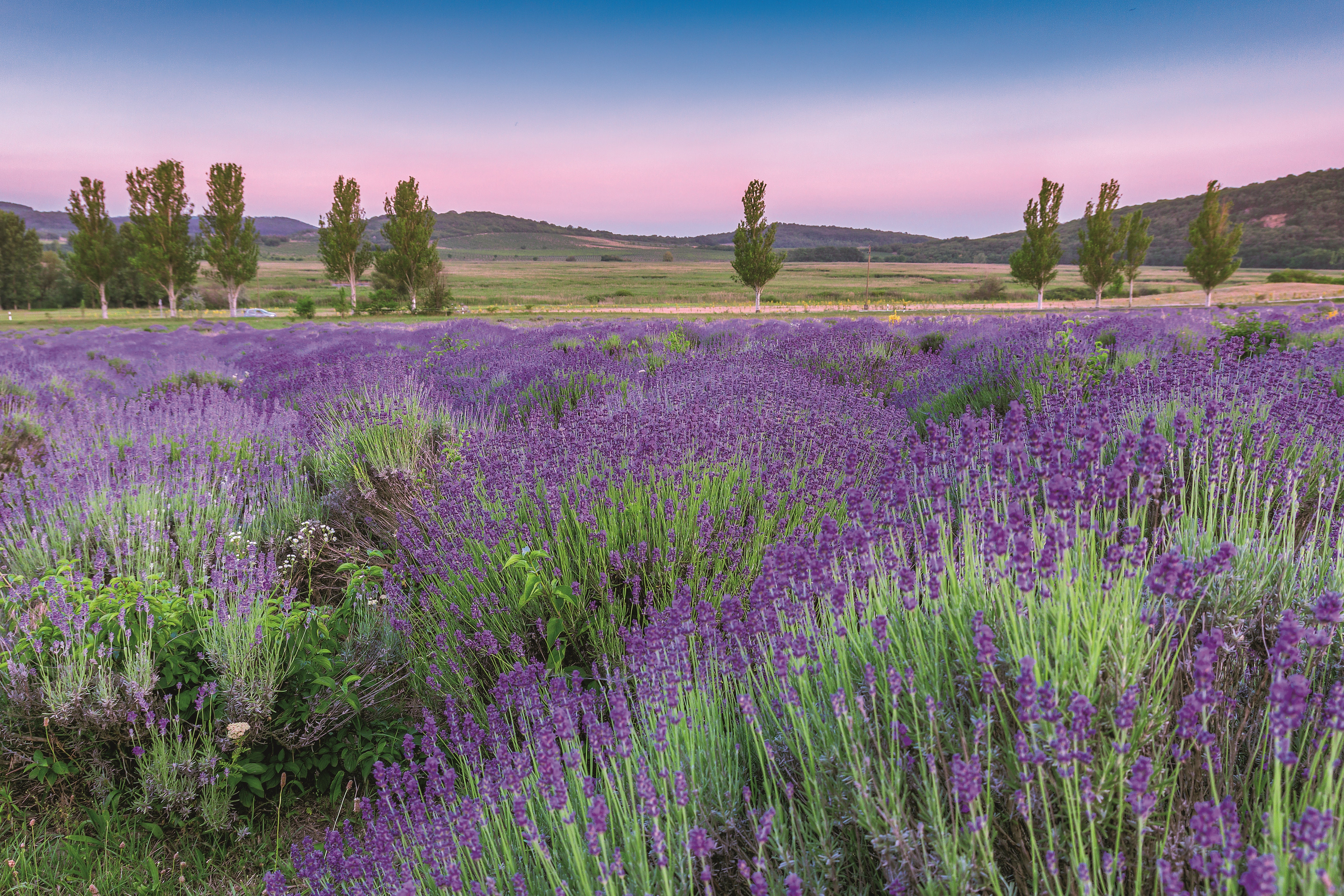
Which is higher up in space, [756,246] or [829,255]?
[829,255]

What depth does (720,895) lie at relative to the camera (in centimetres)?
159

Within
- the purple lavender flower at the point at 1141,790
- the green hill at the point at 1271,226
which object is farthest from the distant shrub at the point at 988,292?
the purple lavender flower at the point at 1141,790

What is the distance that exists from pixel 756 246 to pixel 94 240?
1688 inches

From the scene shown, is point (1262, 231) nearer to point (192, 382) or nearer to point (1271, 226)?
point (1271, 226)

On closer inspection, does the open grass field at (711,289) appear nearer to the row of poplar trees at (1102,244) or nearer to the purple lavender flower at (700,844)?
the row of poplar trees at (1102,244)

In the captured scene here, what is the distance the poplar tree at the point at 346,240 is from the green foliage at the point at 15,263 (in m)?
41.1

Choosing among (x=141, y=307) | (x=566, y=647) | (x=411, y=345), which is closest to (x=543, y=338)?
(x=411, y=345)

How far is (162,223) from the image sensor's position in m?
39.8

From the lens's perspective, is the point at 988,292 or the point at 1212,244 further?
the point at 988,292

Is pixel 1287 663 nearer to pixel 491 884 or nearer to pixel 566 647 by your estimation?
pixel 491 884

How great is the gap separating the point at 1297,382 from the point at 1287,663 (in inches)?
195

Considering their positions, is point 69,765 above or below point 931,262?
below

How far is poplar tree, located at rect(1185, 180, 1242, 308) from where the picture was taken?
43.0m

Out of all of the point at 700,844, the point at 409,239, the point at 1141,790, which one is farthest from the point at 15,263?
the point at 1141,790
